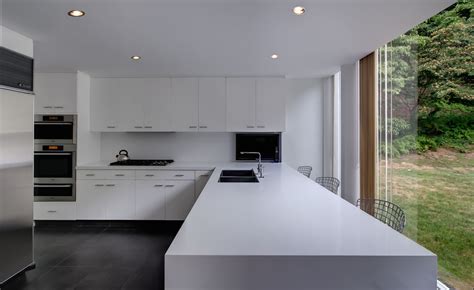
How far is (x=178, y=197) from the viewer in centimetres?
425

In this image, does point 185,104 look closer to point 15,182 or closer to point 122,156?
point 122,156

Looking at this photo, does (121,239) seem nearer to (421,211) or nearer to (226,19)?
(226,19)

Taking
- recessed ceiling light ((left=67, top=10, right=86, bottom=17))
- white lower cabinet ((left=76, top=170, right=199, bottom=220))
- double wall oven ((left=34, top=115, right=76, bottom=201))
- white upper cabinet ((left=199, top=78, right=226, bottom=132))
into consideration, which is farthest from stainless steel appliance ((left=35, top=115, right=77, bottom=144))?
recessed ceiling light ((left=67, top=10, right=86, bottom=17))

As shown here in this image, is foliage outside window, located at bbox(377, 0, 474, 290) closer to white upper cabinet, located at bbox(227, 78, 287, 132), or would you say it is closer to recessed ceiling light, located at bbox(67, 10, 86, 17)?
white upper cabinet, located at bbox(227, 78, 287, 132)

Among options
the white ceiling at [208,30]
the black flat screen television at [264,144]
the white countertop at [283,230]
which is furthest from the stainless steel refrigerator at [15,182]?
the black flat screen television at [264,144]

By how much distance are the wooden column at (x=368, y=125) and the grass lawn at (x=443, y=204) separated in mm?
362

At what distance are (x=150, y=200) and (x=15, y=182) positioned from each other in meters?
1.87

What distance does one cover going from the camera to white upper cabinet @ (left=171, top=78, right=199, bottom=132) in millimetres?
4562

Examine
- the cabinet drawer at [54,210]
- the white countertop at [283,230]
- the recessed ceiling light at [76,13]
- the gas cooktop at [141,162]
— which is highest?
the recessed ceiling light at [76,13]

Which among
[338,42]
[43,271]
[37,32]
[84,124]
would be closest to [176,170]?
[84,124]

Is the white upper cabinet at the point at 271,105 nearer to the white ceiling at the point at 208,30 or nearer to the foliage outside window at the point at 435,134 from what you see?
the white ceiling at the point at 208,30

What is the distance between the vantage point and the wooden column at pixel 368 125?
3.51m

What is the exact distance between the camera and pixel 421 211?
9.74 feet

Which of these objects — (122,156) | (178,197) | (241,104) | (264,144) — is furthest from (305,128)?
(122,156)
